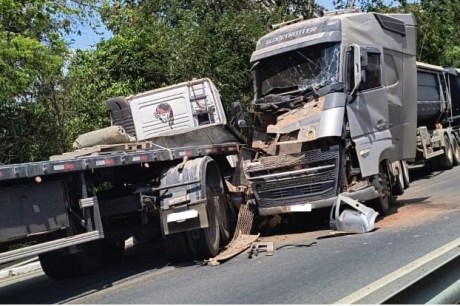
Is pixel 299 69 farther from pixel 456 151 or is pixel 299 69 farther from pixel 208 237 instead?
pixel 456 151

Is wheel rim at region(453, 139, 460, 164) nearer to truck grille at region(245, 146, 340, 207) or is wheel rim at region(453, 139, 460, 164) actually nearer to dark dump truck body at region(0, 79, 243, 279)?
dark dump truck body at region(0, 79, 243, 279)

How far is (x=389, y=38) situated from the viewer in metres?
12.0

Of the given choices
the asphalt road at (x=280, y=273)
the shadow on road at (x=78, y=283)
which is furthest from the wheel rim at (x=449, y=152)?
the shadow on road at (x=78, y=283)

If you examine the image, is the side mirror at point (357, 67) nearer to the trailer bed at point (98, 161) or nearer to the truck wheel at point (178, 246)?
the trailer bed at point (98, 161)

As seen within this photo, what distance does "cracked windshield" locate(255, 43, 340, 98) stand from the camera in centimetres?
1051

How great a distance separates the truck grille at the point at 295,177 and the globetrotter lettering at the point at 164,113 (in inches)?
85.6

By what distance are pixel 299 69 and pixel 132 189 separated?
394 centimetres

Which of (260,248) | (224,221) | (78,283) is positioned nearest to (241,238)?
(224,221)

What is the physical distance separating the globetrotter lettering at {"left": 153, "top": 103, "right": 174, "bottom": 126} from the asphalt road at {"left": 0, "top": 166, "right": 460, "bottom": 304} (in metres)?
2.33

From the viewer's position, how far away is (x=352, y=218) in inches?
374

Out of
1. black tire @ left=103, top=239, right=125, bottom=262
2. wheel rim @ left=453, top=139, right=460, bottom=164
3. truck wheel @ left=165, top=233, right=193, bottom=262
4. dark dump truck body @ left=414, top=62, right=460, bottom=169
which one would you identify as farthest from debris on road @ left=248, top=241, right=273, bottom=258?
wheel rim @ left=453, top=139, right=460, bottom=164

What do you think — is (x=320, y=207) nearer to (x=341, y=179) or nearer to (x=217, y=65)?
(x=341, y=179)

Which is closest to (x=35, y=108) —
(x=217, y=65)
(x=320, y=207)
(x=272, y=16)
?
(x=217, y=65)

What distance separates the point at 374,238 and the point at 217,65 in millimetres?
10352
